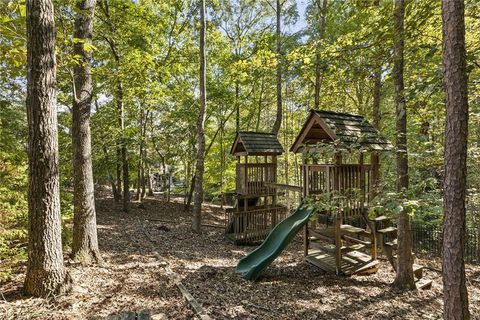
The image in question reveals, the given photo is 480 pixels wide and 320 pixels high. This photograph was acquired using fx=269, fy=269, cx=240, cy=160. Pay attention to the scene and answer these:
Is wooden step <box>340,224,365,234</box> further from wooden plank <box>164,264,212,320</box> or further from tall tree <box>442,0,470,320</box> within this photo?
wooden plank <box>164,264,212,320</box>

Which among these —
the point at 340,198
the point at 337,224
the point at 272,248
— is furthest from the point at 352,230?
the point at 272,248

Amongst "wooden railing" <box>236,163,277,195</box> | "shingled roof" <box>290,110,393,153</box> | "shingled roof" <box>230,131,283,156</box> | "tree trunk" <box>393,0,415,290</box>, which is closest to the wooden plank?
"tree trunk" <box>393,0,415,290</box>

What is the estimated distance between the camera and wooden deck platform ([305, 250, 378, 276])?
6652 mm

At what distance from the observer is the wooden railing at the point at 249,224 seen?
10070 millimetres

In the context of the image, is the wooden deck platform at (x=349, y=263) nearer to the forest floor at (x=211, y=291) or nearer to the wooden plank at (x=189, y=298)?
the forest floor at (x=211, y=291)

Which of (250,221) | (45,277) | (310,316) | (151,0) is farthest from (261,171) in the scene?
(151,0)

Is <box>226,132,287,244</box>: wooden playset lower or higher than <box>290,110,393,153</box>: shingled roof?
lower

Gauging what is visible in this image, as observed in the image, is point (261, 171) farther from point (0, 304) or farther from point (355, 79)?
point (0, 304)

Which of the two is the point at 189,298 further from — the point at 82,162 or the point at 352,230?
the point at 352,230

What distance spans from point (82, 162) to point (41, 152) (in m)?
1.61

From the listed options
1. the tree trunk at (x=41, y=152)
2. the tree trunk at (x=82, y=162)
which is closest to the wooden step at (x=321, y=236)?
the tree trunk at (x=82, y=162)

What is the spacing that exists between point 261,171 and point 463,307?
821cm

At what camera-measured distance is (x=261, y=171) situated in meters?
10.7

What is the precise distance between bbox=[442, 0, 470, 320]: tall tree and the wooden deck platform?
413 cm
